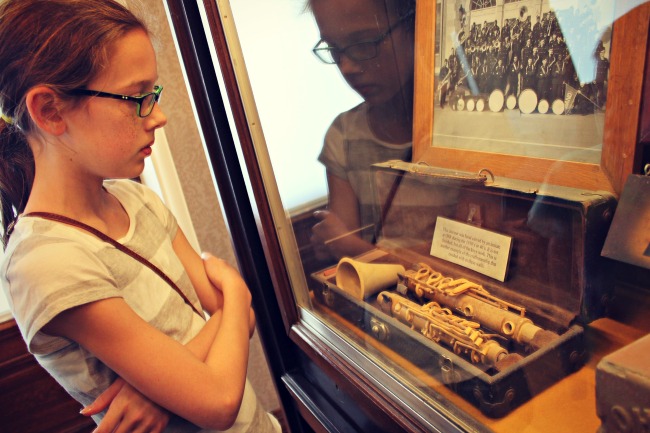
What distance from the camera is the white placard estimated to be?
3.15ft

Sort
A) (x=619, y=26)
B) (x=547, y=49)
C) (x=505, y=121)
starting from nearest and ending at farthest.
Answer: (x=619, y=26)
(x=547, y=49)
(x=505, y=121)

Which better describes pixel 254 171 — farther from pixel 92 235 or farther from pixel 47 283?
pixel 47 283

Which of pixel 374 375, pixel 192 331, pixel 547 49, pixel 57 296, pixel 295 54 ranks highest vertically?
pixel 295 54

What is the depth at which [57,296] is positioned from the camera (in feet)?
2.46

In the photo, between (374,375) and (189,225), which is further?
(189,225)

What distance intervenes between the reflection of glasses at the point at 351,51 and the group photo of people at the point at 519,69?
178 mm

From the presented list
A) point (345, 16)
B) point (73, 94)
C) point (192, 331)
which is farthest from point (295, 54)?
point (192, 331)

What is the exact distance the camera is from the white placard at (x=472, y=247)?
3.15ft

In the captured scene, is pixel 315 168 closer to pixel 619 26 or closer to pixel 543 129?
pixel 543 129

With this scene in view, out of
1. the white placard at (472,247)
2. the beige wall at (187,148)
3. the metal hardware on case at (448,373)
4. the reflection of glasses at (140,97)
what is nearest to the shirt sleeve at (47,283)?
the reflection of glasses at (140,97)

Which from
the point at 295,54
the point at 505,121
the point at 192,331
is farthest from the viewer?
the point at 295,54

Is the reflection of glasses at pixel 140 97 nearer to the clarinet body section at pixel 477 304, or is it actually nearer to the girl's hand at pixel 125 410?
the girl's hand at pixel 125 410

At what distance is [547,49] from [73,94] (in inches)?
30.4

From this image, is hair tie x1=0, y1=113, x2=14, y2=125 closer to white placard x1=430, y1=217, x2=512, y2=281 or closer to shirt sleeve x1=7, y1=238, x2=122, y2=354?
shirt sleeve x1=7, y1=238, x2=122, y2=354
